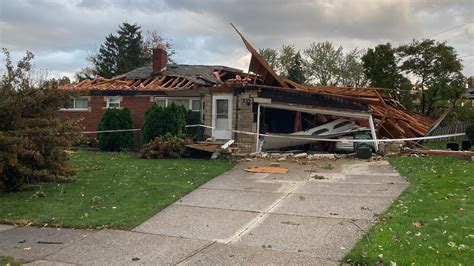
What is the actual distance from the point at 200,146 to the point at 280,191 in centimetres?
642

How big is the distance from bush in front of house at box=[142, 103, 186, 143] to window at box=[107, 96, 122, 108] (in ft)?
13.3

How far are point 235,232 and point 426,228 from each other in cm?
278

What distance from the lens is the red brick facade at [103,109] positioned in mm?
20391

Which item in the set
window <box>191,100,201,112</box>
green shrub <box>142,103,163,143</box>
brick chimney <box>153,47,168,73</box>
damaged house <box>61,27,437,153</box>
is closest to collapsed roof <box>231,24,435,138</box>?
damaged house <box>61,27,437,153</box>

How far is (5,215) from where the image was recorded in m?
7.88

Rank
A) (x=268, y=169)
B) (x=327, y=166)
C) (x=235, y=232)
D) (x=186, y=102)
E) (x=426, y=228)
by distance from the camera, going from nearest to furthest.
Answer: (x=426, y=228) → (x=235, y=232) → (x=268, y=169) → (x=327, y=166) → (x=186, y=102)

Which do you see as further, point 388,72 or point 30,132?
point 388,72

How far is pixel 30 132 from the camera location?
9.95 meters

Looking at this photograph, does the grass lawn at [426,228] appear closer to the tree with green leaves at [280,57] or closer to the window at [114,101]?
the window at [114,101]

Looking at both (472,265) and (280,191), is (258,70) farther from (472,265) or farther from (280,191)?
(472,265)

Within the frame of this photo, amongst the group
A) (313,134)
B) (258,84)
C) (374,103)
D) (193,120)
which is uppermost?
(258,84)

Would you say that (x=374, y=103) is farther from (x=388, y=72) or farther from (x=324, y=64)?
(x=324, y=64)

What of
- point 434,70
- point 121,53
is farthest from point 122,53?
point 434,70

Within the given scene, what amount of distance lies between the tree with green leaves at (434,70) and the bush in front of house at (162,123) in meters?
16.4
